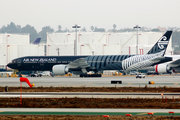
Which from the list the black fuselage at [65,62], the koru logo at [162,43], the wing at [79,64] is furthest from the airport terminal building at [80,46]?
the koru logo at [162,43]

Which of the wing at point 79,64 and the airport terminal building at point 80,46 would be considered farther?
the airport terminal building at point 80,46

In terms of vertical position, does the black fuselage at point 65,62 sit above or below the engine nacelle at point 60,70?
above

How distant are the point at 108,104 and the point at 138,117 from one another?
19.1 feet

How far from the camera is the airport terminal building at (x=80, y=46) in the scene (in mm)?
138250

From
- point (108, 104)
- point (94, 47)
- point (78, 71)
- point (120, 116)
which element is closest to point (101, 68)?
point (78, 71)

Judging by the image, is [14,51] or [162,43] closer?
[162,43]

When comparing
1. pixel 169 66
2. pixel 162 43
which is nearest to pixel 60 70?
pixel 162 43

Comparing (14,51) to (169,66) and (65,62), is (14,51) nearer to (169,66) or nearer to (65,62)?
(65,62)

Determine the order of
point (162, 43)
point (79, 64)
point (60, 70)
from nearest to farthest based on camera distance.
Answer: point (60, 70) → point (79, 64) → point (162, 43)

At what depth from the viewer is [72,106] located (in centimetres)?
2362

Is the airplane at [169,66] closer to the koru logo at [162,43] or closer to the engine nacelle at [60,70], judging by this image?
the koru logo at [162,43]

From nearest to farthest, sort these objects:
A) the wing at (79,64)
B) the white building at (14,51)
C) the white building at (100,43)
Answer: the wing at (79,64), the white building at (14,51), the white building at (100,43)

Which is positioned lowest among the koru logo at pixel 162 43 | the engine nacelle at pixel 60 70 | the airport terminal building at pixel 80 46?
the engine nacelle at pixel 60 70

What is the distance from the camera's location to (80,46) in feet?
456
